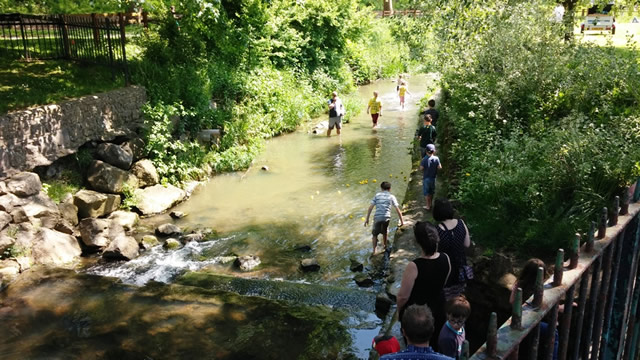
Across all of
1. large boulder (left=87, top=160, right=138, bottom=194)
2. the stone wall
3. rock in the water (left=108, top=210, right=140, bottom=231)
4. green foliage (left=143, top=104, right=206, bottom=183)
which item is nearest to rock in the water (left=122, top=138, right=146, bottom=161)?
green foliage (left=143, top=104, right=206, bottom=183)

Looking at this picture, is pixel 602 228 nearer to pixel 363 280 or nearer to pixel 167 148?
pixel 363 280

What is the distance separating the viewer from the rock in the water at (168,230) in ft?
37.4

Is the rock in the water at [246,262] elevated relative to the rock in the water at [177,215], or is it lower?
lower

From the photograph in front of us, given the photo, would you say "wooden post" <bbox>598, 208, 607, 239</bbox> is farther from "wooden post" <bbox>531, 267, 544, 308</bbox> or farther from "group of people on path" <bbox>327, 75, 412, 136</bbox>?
"group of people on path" <bbox>327, 75, 412, 136</bbox>

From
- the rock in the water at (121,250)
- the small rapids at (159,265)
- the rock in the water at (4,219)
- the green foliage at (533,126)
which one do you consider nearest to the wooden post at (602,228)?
the green foliage at (533,126)

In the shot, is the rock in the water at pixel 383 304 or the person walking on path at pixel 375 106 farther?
the person walking on path at pixel 375 106

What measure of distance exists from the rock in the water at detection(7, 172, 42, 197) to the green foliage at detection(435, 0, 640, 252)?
853cm

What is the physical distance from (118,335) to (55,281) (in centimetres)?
255

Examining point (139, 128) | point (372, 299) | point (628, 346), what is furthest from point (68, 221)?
point (628, 346)

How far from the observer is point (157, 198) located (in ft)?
42.2

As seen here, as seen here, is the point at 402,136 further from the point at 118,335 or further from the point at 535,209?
the point at 118,335

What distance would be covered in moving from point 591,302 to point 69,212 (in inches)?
435

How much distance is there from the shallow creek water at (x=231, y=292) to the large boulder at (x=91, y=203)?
5.68ft

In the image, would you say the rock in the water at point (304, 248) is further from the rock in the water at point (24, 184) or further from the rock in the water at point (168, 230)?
the rock in the water at point (24, 184)
